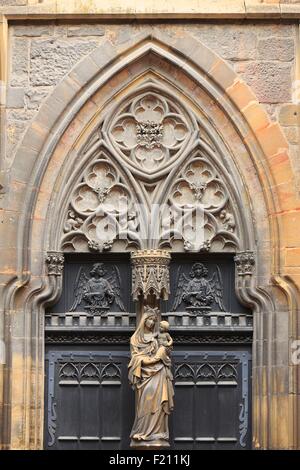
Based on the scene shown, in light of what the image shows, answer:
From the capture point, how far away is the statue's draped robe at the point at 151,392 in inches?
744

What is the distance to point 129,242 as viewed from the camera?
1966cm

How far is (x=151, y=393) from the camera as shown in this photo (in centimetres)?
1892

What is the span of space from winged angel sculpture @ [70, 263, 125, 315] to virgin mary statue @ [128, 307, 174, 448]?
32.9 inches

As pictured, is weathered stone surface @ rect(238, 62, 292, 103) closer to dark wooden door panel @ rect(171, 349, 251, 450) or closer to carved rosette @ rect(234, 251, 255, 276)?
carved rosette @ rect(234, 251, 255, 276)

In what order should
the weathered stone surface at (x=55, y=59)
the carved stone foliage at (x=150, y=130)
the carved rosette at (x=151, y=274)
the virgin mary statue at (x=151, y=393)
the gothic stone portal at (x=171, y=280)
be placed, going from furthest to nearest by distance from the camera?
1. the carved stone foliage at (x=150, y=130)
2. the weathered stone surface at (x=55, y=59)
3. the gothic stone portal at (x=171, y=280)
4. the carved rosette at (x=151, y=274)
5. the virgin mary statue at (x=151, y=393)

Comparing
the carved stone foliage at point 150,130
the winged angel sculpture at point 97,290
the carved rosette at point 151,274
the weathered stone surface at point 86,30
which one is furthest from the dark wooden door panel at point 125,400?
the weathered stone surface at point 86,30

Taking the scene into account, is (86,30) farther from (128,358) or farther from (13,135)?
(128,358)

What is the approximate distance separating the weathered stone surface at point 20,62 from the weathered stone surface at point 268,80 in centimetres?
239

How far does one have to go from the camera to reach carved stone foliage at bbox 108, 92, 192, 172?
19812 millimetres

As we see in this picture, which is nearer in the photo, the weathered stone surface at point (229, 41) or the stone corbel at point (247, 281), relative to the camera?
Result: the stone corbel at point (247, 281)

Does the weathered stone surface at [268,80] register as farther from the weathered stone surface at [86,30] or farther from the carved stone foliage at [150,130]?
the weathered stone surface at [86,30]

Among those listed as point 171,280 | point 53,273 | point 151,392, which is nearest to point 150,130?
point 171,280

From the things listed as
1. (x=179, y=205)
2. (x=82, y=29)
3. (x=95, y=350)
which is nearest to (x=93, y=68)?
(x=82, y=29)
